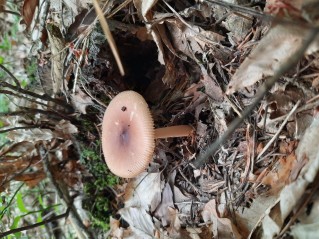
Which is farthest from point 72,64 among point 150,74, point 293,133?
point 293,133

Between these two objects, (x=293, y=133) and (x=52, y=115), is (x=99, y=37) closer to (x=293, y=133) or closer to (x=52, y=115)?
(x=52, y=115)

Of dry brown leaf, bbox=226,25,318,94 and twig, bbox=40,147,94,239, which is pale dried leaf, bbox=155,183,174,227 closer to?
twig, bbox=40,147,94,239

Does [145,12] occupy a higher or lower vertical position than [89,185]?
higher

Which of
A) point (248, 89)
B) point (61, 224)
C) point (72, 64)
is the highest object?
point (72, 64)

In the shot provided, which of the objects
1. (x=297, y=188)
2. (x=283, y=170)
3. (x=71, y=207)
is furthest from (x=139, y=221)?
(x=297, y=188)

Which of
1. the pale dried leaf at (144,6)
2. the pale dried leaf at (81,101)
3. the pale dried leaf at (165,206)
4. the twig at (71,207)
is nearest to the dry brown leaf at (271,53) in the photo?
the pale dried leaf at (144,6)

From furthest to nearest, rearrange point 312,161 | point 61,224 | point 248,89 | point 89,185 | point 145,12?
1. point 61,224
2. point 89,185
3. point 145,12
4. point 248,89
5. point 312,161

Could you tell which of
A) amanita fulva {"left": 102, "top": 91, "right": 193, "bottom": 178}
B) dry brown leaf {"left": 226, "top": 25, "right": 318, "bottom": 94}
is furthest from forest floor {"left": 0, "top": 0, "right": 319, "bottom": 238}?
amanita fulva {"left": 102, "top": 91, "right": 193, "bottom": 178}
